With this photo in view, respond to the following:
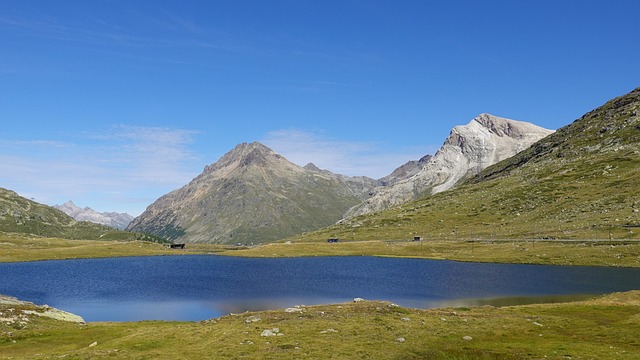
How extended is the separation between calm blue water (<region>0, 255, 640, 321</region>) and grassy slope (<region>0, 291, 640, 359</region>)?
26.0 meters

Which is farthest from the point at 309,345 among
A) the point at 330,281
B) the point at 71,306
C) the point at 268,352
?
the point at 330,281

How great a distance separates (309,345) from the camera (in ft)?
133

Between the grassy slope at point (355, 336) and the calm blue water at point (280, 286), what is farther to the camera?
the calm blue water at point (280, 286)

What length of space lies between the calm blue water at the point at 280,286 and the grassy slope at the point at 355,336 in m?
26.0

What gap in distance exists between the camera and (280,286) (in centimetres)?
11469

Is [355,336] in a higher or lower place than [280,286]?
higher

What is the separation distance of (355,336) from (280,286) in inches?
2858

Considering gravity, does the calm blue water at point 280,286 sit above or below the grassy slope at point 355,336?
below

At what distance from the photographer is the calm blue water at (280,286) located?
8794cm

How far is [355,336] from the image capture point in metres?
44.1

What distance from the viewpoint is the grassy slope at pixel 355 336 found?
38.3 meters

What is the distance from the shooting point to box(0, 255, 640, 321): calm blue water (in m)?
87.9

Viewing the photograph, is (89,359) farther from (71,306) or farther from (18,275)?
(18,275)

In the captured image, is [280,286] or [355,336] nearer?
[355,336]
